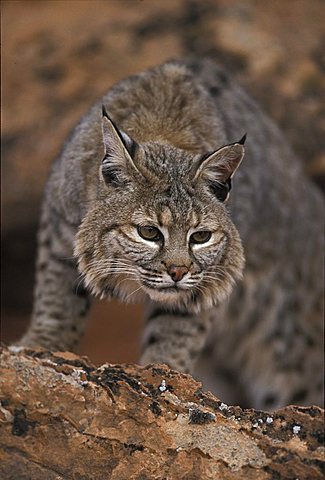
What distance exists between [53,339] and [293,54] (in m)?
3.14

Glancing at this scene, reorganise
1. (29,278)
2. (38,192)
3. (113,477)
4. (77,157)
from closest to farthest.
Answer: (113,477) < (77,157) < (38,192) < (29,278)

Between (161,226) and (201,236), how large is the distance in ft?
0.72

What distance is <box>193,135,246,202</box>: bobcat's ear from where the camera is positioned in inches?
165

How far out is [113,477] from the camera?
3.49 meters

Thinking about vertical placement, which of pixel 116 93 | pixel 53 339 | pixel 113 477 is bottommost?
pixel 113 477

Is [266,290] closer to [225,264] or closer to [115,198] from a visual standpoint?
[225,264]

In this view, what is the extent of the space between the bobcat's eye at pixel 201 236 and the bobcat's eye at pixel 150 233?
0.16 m

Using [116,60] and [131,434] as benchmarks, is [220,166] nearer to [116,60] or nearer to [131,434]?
[131,434]

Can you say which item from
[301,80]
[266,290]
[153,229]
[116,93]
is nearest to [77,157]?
[116,93]

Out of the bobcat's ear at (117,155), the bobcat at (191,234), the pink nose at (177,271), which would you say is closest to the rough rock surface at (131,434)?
the pink nose at (177,271)

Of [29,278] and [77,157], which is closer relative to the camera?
[77,157]

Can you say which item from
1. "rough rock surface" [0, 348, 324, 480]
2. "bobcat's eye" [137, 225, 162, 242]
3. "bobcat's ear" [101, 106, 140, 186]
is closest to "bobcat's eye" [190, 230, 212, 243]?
"bobcat's eye" [137, 225, 162, 242]

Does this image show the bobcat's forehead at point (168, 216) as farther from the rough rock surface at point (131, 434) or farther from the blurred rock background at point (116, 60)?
the blurred rock background at point (116, 60)

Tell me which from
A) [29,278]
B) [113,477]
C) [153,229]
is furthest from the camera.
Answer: [29,278]
